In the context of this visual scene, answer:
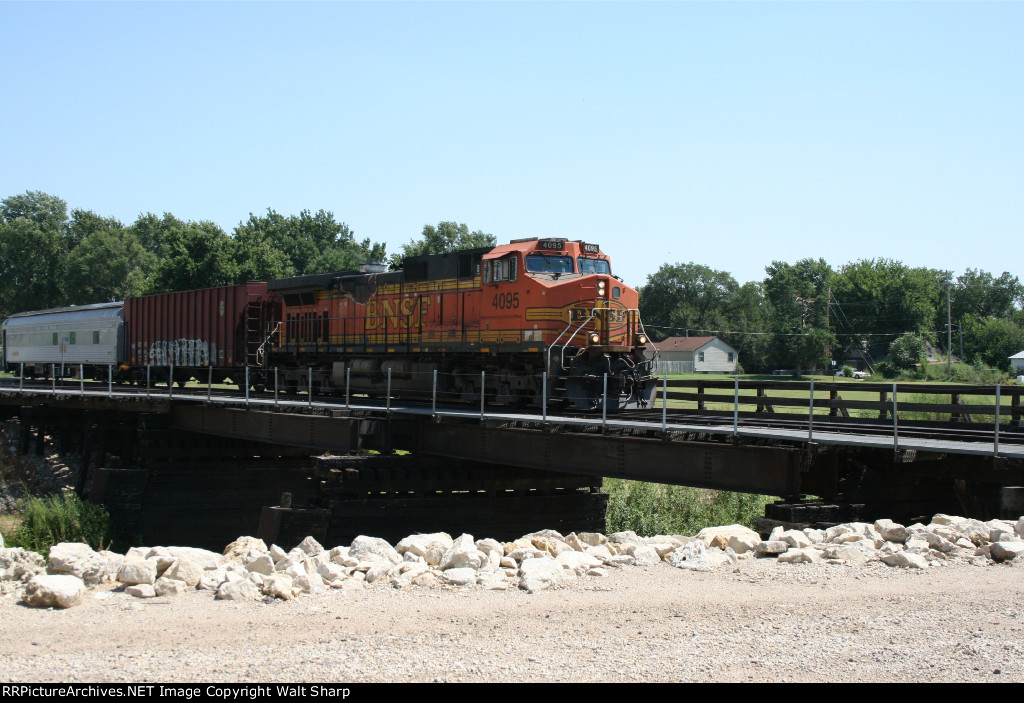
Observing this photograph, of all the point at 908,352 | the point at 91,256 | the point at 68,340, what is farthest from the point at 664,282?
the point at 68,340

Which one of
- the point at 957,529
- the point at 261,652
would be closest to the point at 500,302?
the point at 957,529

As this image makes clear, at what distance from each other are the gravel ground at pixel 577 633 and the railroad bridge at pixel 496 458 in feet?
10.1

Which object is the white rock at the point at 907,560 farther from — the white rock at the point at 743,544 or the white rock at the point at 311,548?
the white rock at the point at 311,548

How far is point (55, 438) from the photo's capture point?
3145 centimetres

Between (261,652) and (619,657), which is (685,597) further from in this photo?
(261,652)

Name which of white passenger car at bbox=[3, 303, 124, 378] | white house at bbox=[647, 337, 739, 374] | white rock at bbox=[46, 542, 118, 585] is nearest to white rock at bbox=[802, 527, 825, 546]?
white rock at bbox=[46, 542, 118, 585]

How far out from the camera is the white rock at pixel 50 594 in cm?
792

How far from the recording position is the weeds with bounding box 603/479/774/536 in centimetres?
2527

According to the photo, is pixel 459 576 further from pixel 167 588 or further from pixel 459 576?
pixel 167 588

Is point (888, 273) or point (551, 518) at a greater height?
point (888, 273)

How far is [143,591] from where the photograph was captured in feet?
27.3

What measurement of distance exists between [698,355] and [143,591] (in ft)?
336

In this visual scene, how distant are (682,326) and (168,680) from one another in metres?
116

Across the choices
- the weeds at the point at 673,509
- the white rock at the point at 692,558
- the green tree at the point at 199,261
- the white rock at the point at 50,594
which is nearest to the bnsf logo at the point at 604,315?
the weeds at the point at 673,509
